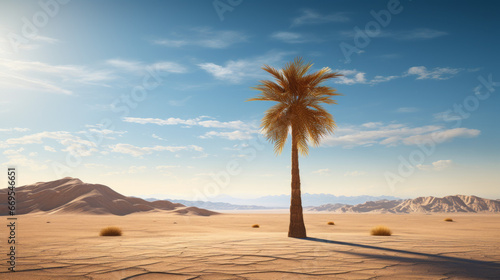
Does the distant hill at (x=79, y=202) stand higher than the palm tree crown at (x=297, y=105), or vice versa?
the palm tree crown at (x=297, y=105)

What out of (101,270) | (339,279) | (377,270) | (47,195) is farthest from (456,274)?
(47,195)

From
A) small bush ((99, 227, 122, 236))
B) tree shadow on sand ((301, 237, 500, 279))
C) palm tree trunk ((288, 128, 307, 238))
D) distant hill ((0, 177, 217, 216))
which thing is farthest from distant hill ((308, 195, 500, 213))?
tree shadow on sand ((301, 237, 500, 279))

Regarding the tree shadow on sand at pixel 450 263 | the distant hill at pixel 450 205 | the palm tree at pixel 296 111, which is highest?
the palm tree at pixel 296 111

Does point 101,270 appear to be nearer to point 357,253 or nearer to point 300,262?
point 300,262

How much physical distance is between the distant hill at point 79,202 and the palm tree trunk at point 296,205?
69401 mm

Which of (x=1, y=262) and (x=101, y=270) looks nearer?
(x=101, y=270)

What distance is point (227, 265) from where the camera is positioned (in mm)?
7207

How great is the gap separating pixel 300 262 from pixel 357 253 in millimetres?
2389

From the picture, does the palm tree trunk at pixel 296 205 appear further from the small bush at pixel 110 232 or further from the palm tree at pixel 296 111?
the small bush at pixel 110 232

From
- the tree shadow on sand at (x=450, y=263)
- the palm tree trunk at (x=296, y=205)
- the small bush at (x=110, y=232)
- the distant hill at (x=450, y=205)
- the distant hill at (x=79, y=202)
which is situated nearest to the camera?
the tree shadow on sand at (x=450, y=263)

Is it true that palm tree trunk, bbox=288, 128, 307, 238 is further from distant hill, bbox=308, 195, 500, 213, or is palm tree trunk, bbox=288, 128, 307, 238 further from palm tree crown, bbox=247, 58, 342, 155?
distant hill, bbox=308, 195, 500, 213

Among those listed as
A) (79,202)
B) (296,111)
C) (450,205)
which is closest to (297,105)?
(296,111)

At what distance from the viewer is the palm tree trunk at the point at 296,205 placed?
14859 millimetres

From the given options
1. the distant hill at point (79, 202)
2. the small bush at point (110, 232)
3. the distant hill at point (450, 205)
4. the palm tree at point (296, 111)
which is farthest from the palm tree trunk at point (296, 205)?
the distant hill at point (450, 205)
